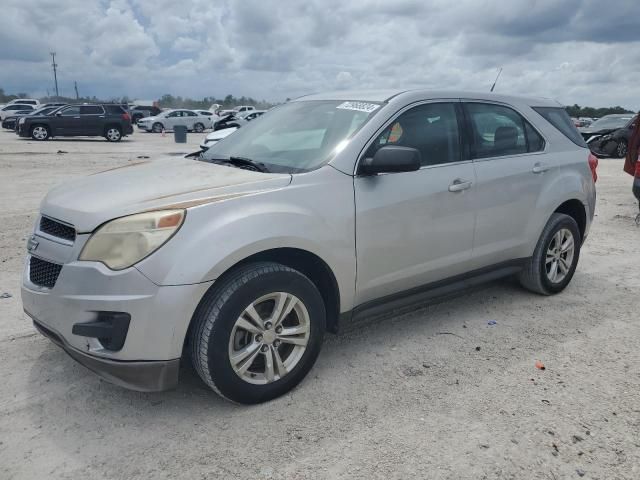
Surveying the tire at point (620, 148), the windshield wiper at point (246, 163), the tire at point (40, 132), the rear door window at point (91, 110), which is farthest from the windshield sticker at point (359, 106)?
the tire at point (40, 132)

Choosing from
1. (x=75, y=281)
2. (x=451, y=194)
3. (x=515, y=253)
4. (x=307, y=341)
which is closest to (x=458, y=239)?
(x=451, y=194)

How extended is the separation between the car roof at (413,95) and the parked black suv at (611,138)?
40.5 feet

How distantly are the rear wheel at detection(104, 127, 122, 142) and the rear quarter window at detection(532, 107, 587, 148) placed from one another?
22.1 meters

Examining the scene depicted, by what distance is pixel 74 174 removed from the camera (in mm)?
12031

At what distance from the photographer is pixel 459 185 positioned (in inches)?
147

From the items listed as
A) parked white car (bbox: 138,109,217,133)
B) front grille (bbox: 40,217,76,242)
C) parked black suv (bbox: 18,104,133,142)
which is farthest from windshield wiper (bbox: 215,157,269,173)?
parked white car (bbox: 138,109,217,133)

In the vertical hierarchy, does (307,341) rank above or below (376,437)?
above

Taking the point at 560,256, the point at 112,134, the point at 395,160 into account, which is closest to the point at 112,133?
the point at 112,134

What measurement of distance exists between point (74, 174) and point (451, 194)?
34.6ft

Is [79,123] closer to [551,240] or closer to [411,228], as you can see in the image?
[551,240]

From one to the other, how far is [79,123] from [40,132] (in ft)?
5.17

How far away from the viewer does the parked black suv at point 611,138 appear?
51.9 ft

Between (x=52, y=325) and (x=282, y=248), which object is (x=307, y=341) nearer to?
(x=282, y=248)

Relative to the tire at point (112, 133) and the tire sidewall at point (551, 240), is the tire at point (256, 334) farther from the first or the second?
the tire at point (112, 133)
